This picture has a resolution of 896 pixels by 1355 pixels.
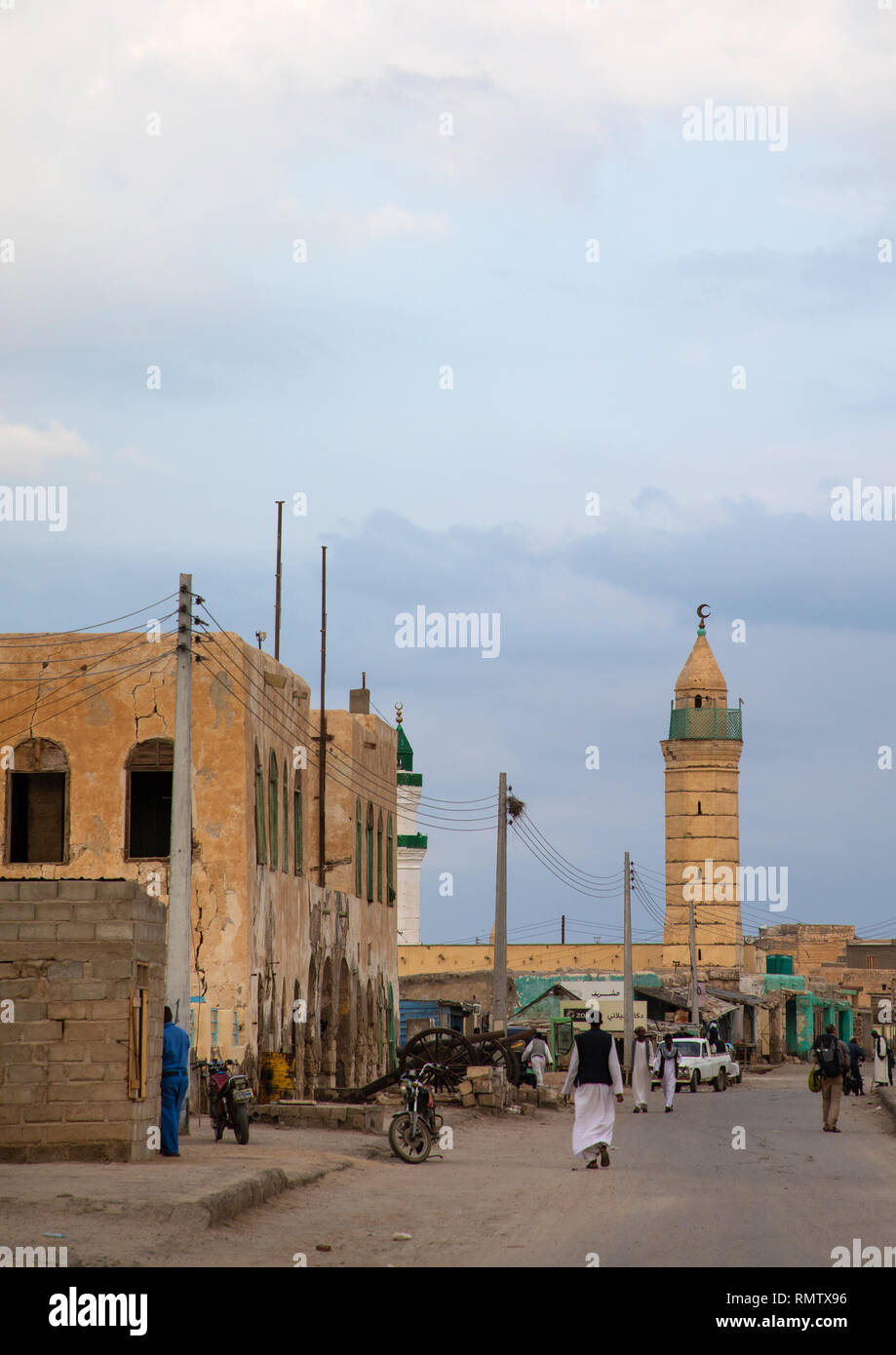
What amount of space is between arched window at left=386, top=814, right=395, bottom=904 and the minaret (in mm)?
21304

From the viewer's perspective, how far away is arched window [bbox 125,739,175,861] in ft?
95.7

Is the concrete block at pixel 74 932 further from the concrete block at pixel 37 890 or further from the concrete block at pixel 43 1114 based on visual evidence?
the concrete block at pixel 43 1114

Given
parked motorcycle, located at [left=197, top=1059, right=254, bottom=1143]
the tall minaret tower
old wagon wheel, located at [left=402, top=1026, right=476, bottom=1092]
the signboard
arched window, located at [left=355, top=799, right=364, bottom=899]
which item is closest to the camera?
parked motorcycle, located at [left=197, top=1059, right=254, bottom=1143]

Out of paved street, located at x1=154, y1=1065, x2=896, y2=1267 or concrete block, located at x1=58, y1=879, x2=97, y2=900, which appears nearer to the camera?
paved street, located at x1=154, y1=1065, x2=896, y2=1267

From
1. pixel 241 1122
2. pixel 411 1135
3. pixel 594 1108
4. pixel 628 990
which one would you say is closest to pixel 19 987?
pixel 241 1122

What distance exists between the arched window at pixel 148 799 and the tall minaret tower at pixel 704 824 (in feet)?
205

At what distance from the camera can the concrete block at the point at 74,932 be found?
613 inches

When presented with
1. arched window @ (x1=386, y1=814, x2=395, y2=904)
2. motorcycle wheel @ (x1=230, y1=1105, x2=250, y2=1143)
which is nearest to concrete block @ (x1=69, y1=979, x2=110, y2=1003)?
motorcycle wheel @ (x1=230, y1=1105, x2=250, y2=1143)

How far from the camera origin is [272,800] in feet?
103

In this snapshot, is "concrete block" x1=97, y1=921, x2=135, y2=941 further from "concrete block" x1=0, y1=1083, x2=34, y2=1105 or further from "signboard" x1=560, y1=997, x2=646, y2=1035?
"signboard" x1=560, y1=997, x2=646, y2=1035

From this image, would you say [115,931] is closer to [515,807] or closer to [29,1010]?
[29,1010]

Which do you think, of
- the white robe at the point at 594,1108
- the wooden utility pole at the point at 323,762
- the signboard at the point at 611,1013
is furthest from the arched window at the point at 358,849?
the white robe at the point at 594,1108

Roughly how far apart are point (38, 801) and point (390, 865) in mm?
15426
